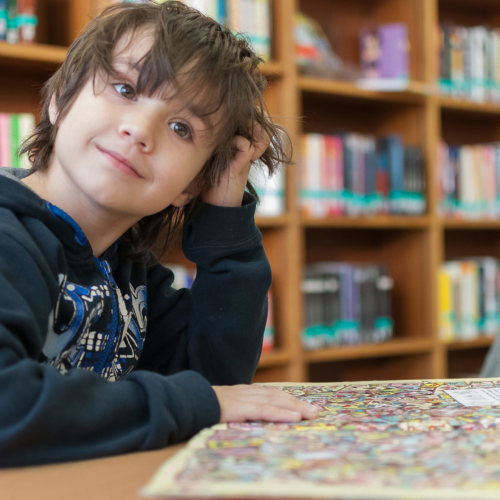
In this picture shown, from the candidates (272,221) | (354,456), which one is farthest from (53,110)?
Answer: (272,221)

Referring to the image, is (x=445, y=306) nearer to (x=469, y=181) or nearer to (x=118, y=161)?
(x=469, y=181)

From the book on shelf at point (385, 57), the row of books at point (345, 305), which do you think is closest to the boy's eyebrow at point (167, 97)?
the row of books at point (345, 305)

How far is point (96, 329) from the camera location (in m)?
0.85

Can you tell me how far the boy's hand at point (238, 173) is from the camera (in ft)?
3.33

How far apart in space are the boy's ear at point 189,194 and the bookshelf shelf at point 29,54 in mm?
897

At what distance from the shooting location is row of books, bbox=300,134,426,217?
2.20m

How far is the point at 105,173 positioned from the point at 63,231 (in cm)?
10

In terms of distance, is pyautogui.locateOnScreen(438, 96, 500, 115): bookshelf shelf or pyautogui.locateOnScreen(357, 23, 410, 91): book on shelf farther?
pyautogui.locateOnScreen(438, 96, 500, 115): bookshelf shelf

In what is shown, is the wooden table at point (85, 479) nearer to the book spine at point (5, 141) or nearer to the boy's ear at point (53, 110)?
the boy's ear at point (53, 110)

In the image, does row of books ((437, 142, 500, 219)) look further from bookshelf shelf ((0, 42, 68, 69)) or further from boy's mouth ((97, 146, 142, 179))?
boy's mouth ((97, 146, 142, 179))

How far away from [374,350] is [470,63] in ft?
4.24

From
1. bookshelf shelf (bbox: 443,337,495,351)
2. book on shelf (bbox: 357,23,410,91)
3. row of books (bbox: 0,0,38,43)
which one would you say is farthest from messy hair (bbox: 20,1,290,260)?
bookshelf shelf (bbox: 443,337,495,351)

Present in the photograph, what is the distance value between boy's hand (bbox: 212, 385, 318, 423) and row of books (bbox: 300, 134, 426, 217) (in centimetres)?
155

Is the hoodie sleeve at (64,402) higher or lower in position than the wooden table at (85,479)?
higher
